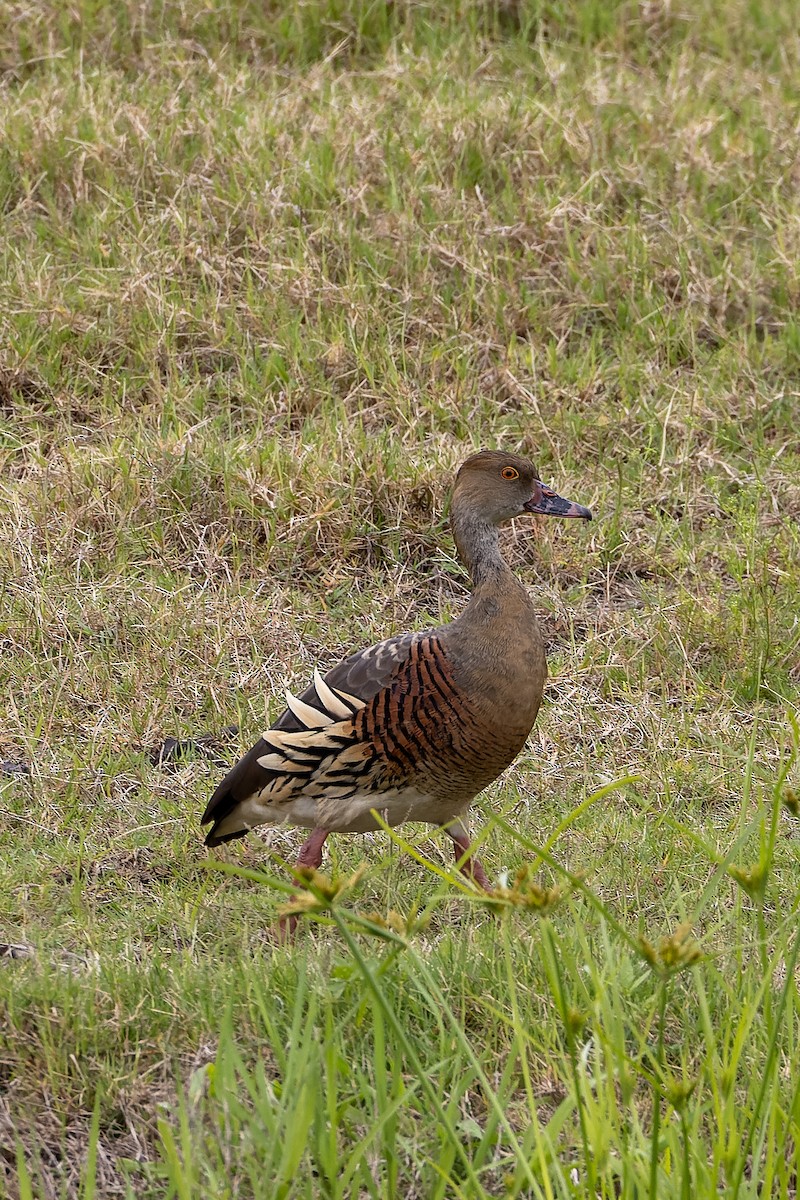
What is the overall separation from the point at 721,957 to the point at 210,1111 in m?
1.22

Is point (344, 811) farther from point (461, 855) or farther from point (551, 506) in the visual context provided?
point (551, 506)

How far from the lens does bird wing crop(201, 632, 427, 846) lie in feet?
13.2

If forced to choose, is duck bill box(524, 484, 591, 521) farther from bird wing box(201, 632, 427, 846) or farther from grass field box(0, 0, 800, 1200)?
grass field box(0, 0, 800, 1200)

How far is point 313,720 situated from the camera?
13.3 ft

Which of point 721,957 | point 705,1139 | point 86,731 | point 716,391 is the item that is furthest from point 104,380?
point 705,1139

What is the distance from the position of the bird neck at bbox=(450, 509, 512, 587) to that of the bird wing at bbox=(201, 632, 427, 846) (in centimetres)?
28

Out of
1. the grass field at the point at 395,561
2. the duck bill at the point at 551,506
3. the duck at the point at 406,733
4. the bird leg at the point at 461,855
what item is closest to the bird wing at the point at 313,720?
the duck at the point at 406,733

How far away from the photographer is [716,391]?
654cm

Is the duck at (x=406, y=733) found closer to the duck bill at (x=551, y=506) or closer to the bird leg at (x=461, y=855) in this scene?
the bird leg at (x=461, y=855)

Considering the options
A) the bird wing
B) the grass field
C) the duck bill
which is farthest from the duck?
the duck bill

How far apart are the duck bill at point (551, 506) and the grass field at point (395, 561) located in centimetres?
77

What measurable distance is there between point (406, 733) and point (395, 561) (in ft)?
6.44

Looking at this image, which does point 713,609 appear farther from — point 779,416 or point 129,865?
point 129,865

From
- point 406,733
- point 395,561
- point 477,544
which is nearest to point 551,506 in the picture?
point 477,544
